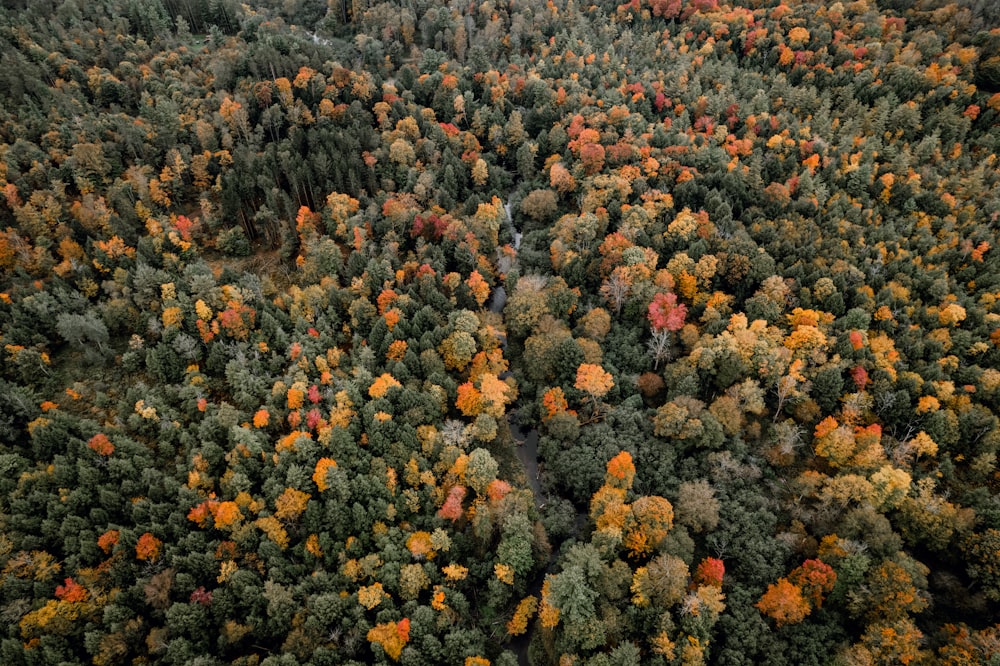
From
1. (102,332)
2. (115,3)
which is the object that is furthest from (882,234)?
(115,3)

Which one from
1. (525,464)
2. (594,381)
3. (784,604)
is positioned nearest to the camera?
(784,604)

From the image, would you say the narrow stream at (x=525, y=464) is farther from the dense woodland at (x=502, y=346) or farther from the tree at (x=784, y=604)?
the tree at (x=784, y=604)

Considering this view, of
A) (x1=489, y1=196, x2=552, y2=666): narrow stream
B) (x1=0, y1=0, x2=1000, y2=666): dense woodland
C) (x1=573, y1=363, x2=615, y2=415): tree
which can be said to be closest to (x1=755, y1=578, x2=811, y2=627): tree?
(x1=0, y1=0, x2=1000, y2=666): dense woodland

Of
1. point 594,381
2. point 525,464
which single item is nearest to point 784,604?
point 594,381

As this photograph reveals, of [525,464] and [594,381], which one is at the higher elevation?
[594,381]

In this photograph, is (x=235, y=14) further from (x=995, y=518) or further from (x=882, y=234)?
(x=995, y=518)

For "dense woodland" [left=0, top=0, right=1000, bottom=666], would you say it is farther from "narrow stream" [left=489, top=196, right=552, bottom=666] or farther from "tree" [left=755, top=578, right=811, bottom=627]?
"narrow stream" [left=489, top=196, right=552, bottom=666]

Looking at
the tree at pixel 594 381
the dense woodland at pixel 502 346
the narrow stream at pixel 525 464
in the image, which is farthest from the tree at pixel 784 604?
the tree at pixel 594 381

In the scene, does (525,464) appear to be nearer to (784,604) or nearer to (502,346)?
(502,346)
